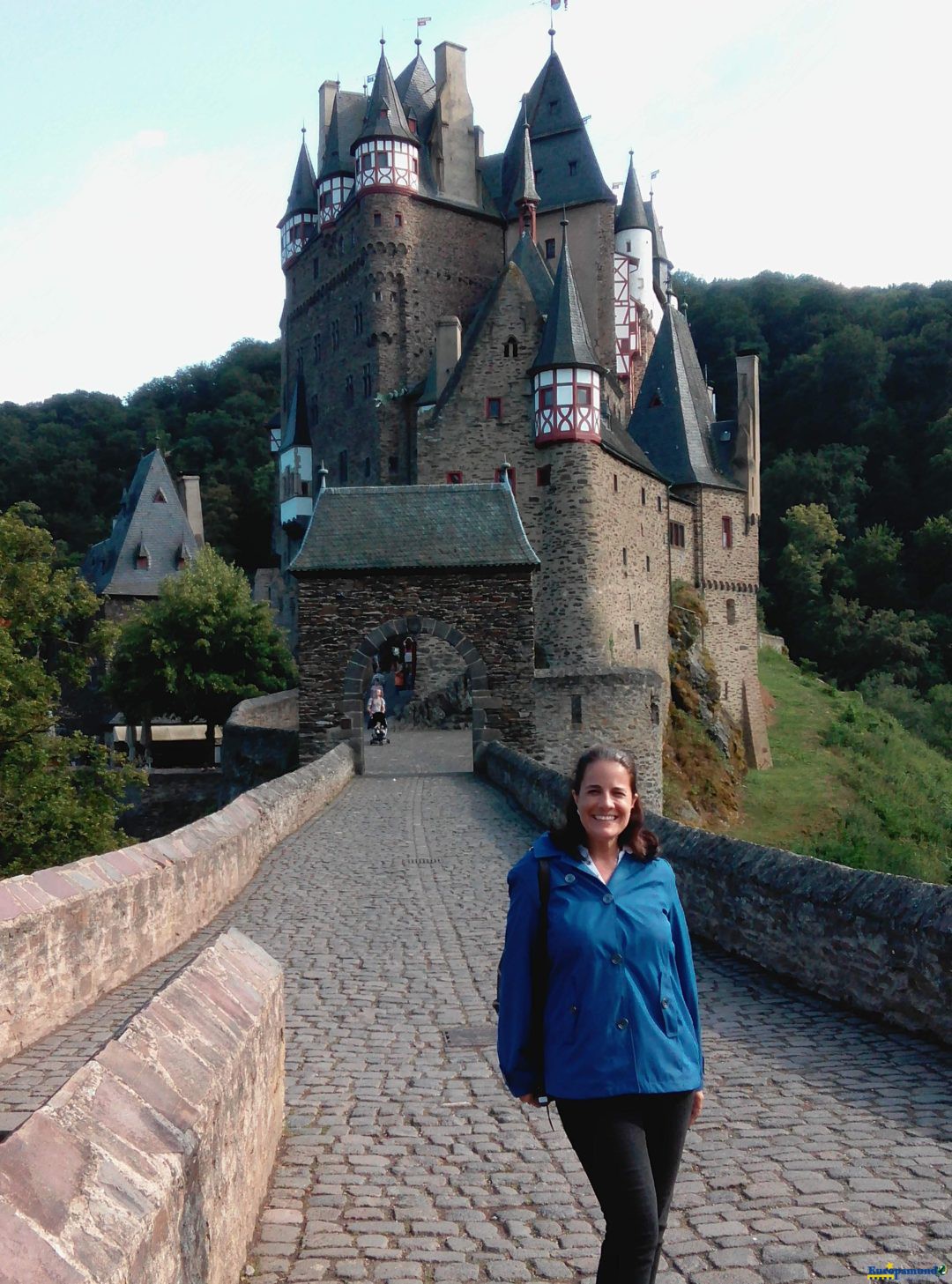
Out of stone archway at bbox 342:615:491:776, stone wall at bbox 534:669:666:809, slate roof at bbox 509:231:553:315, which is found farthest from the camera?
slate roof at bbox 509:231:553:315

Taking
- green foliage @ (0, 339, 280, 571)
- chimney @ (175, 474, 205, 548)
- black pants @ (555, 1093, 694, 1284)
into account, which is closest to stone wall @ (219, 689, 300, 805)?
black pants @ (555, 1093, 694, 1284)

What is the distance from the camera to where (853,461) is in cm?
6862

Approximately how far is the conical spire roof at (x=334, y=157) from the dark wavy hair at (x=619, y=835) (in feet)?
172

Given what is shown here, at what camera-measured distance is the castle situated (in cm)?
3909

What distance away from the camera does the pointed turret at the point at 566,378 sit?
3859cm

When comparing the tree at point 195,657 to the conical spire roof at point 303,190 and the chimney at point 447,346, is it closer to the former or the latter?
the chimney at point 447,346

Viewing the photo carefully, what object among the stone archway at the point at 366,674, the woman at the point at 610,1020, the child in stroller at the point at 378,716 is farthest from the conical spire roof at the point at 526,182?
the woman at the point at 610,1020

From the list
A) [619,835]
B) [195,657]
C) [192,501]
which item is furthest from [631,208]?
[619,835]

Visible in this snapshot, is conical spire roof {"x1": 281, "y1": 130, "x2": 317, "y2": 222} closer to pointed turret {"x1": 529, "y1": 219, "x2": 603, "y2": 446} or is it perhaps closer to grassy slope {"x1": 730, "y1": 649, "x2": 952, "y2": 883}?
pointed turret {"x1": 529, "y1": 219, "x2": 603, "y2": 446}

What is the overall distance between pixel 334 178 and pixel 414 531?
33.3m

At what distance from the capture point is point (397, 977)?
733cm

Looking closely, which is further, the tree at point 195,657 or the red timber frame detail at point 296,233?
the red timber frame detail at point 296,233

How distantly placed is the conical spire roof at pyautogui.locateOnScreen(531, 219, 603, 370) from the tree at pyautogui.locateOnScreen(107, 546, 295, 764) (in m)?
12.3

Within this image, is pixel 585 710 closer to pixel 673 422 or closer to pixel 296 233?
pixel 673 422
